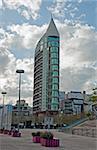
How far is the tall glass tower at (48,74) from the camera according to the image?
425 feet

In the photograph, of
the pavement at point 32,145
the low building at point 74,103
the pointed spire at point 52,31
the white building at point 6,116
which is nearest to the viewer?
the pavement at point 32,145

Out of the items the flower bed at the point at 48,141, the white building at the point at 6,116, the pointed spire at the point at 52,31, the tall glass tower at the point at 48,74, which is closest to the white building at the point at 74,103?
the tall glass tower at the point at 48,74

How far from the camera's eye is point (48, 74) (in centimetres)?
13300

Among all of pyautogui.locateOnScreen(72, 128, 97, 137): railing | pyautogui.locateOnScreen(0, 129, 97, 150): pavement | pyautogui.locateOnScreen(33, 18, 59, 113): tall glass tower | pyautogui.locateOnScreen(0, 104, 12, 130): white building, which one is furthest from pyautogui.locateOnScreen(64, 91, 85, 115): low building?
pyautogui.locateOnScreen(0, 129, 97, 150): pavement

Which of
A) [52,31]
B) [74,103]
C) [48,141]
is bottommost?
[48,141]

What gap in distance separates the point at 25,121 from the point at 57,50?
3281 cm

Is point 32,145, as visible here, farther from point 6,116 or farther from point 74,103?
point 74,103

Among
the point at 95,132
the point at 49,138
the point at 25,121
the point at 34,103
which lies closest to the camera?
the point at 49,138

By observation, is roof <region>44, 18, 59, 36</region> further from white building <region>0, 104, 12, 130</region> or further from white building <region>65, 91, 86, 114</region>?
white building <region>0, 104, 12, 130</region>

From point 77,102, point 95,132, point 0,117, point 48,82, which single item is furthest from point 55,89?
point 0,117

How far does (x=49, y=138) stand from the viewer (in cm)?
2608

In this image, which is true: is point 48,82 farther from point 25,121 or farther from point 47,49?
point 25,121

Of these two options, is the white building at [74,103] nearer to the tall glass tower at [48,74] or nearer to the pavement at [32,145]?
the tall glass tower at [48,74]

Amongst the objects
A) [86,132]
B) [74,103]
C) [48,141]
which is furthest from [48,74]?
[48,141]
